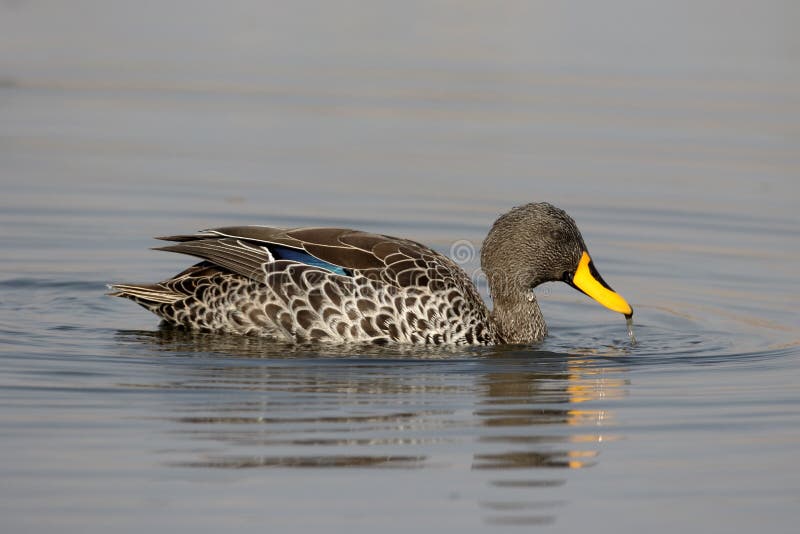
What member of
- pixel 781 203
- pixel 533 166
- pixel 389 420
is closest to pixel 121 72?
pixel 533 166

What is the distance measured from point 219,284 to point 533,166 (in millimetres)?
5353

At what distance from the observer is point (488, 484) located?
24.9ft

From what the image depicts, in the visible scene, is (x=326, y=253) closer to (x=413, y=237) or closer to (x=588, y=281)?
(x=588, y=281)

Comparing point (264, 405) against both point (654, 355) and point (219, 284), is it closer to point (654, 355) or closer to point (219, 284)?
point (219, 284)

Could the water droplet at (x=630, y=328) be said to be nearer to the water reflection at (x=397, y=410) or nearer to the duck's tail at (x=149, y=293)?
the water reflection at (x=397, y=410)

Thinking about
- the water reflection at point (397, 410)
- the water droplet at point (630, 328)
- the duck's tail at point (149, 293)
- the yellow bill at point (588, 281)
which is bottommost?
the water reflection at point (397, 410)

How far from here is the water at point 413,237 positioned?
749cm

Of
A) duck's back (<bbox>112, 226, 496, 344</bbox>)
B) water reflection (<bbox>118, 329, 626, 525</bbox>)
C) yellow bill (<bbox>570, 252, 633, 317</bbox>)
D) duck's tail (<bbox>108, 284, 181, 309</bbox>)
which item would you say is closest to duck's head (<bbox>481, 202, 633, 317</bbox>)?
yellow bill (<bbox>570, 252, 633, 317</bbox>)

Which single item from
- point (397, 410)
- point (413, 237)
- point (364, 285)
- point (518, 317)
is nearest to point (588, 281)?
point (518, 317)

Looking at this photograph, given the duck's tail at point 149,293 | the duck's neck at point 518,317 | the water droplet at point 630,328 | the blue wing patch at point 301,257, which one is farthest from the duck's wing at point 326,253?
the water droplet at point 630,328

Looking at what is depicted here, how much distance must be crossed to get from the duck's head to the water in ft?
1.59

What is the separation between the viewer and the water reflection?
7762mm

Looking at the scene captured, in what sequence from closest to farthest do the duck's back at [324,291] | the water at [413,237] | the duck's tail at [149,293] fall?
the water at [413,237] < the duck's back at [324,291] < the duck's tail at [149,293]

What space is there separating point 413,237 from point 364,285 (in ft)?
10.8
